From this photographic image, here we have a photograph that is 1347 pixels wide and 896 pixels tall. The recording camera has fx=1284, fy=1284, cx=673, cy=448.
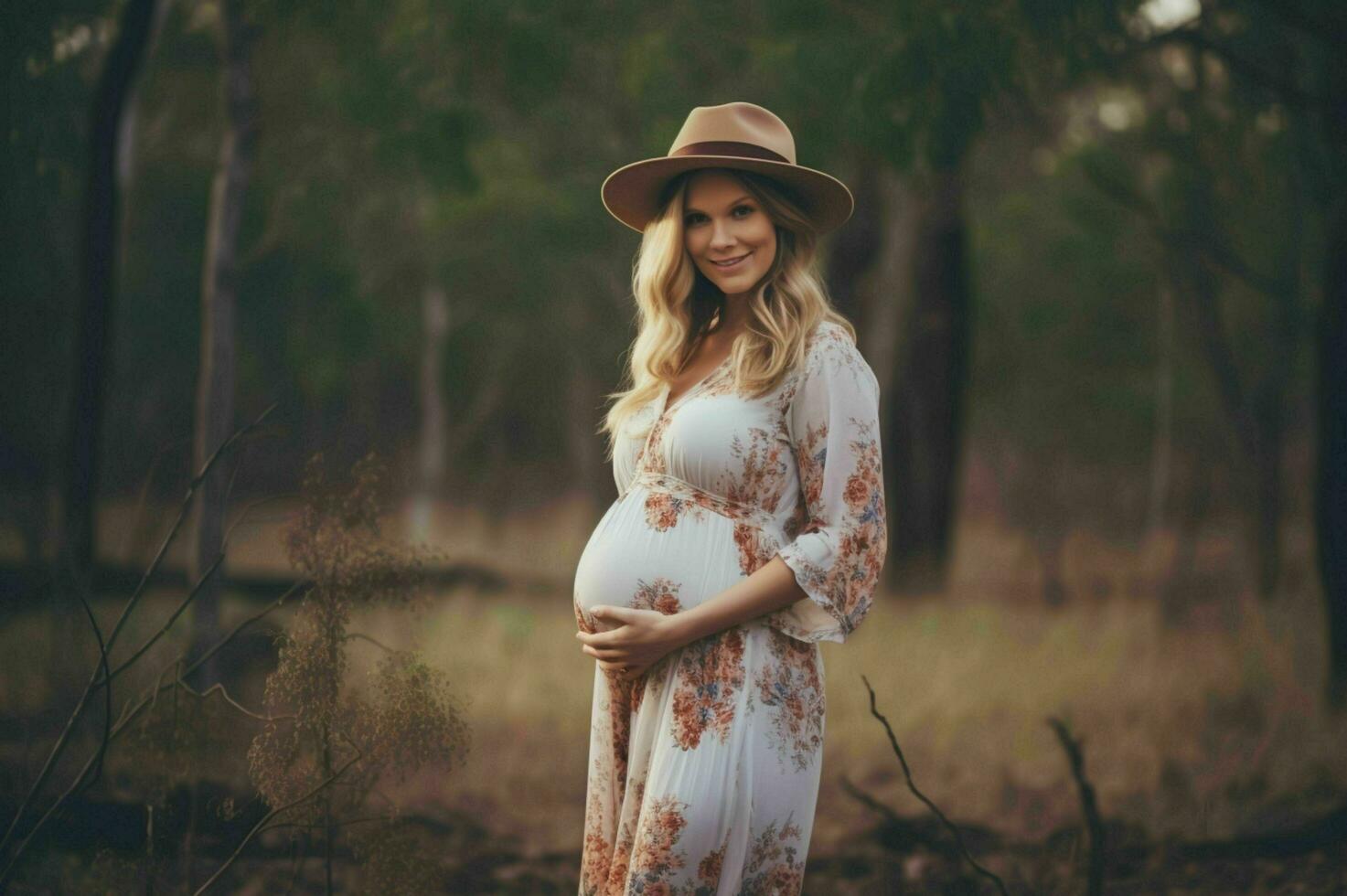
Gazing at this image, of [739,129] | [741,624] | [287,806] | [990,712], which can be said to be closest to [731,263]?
[739,129]

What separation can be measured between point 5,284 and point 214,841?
2.81 metres

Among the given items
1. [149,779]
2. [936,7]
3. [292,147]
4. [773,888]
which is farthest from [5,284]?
[292,147]

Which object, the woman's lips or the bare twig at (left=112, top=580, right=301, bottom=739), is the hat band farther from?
the bare twig at (left=112, top=580, right=301, bottom=739)

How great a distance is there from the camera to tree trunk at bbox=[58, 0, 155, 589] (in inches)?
223

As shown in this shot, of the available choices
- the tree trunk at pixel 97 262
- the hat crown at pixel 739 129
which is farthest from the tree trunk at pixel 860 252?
the hat crown at pixel 739 129

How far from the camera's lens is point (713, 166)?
2785 mm

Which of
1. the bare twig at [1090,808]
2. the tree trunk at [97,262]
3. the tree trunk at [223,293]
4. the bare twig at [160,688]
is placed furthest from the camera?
the tree trunk at [97,262]

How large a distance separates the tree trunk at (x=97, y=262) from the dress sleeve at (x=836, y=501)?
3983 millimetres

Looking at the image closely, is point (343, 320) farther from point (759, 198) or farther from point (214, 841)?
point (759, 198)

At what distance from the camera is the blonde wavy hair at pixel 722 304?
2.64 m

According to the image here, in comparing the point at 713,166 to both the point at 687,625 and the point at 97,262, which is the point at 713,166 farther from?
the point at 97,262

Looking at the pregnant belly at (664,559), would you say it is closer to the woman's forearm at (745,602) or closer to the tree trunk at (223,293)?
the woman's forearm at (745,602)

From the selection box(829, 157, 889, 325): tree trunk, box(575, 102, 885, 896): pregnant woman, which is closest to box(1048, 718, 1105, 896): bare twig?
box(575, 102, 885, 896): pregnant woman

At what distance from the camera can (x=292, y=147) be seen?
10664mm
